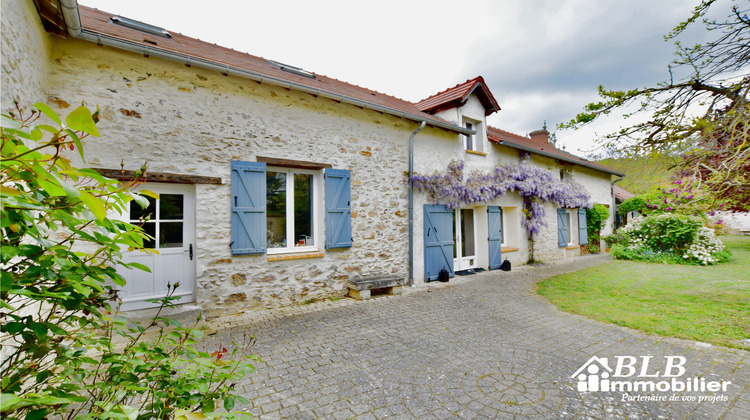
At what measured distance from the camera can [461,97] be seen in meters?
7.10

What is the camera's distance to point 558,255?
9.74 metres

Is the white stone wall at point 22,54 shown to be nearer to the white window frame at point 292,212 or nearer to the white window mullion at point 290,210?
the white window frame at point 292,212

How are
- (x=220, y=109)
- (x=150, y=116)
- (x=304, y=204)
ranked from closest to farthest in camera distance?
(x=150, y=116) → (x=220, y=109) → (x=304, y=204)

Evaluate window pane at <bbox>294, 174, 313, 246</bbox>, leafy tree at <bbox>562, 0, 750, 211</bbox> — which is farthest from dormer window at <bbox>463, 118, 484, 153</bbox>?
window pane at <bbox>294, 174, 313, 246</bbox>

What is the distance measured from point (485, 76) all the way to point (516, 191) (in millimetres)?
3213

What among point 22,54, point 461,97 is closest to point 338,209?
point 22,54

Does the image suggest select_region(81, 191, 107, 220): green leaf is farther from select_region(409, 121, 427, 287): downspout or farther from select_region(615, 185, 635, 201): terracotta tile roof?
select_region(615, 185, 635, 201): terracotta tile roof

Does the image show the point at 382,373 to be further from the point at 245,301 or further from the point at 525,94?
the point at 525,94

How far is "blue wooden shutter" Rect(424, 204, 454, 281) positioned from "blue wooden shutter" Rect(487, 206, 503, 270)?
55.7 inches

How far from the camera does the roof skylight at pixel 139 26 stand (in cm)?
491

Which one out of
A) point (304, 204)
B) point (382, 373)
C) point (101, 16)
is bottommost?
point (382, 373)

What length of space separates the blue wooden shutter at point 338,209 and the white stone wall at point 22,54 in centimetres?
339

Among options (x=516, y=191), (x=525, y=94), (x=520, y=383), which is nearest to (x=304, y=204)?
(x=520, y=383)

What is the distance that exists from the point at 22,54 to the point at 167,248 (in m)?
2.43
